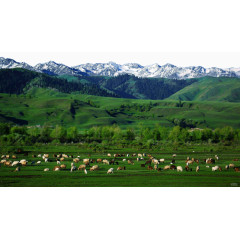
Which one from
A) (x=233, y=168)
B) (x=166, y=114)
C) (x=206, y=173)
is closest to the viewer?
(x=206, y=173)

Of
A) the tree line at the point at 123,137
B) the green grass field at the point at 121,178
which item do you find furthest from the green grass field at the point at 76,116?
the green grass field at the point at 121,178

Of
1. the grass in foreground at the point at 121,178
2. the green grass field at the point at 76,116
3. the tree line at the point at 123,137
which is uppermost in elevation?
the grass in foreground at the point at 121,178

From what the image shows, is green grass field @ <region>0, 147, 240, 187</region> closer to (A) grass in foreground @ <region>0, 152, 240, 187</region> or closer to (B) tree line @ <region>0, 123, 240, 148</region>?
(A) grass in foreground @ <region>0, 152, 240, 187</region>

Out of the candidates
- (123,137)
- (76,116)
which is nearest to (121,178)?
(123,137)

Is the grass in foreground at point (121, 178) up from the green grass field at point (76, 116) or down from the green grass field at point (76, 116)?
up

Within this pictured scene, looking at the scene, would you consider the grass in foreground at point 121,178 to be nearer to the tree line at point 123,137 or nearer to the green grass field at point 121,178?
the green grass field at point 121,178

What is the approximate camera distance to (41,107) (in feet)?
608

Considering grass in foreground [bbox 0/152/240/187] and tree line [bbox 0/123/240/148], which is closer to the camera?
grass in foreground [bbox 0/152/240/187]

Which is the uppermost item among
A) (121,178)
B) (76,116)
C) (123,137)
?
(121,178)

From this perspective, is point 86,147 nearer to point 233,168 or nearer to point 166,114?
point 233,168

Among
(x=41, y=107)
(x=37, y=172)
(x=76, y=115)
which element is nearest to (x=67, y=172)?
(x=37, y=172)

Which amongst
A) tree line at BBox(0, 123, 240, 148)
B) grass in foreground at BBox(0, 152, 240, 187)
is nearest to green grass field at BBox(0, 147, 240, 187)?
grass in foreground at BBox(0, 152, 240, 187)

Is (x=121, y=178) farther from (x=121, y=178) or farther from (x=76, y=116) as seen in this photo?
(x=76, y=116)

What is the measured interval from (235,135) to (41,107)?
12689 cm
